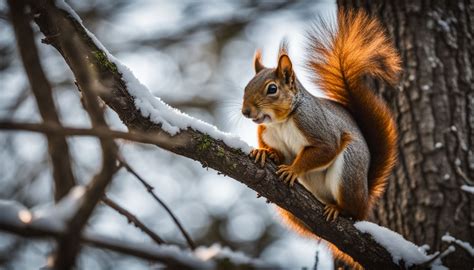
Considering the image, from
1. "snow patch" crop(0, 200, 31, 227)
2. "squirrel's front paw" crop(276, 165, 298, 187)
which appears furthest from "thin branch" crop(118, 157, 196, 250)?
"squirrel's front paw" crop(276, 165, 298, 187)

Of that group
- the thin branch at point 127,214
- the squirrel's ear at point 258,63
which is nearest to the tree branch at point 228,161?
the thin branch at point 127,214

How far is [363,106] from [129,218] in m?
1.43

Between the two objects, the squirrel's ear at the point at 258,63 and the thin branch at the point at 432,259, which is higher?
the squirrel's ear at the point at 258,63

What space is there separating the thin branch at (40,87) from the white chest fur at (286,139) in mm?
1578

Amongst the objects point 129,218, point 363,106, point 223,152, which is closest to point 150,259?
point 129,218

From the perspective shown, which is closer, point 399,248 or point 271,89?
point 399,248

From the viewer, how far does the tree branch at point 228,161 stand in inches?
58.0

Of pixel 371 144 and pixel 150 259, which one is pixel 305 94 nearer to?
pixel 371 144

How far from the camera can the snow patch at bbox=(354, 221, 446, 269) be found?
186cm

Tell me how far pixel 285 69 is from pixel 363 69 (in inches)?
14.8

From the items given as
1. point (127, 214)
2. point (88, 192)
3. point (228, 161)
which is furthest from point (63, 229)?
point (228, 161)

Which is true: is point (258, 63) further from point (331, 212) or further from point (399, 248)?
point (399, 248)

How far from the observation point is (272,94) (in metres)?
2.27

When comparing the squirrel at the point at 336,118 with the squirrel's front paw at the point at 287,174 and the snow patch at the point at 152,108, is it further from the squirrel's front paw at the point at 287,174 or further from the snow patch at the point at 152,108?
the snow patch at the point at 152,108
